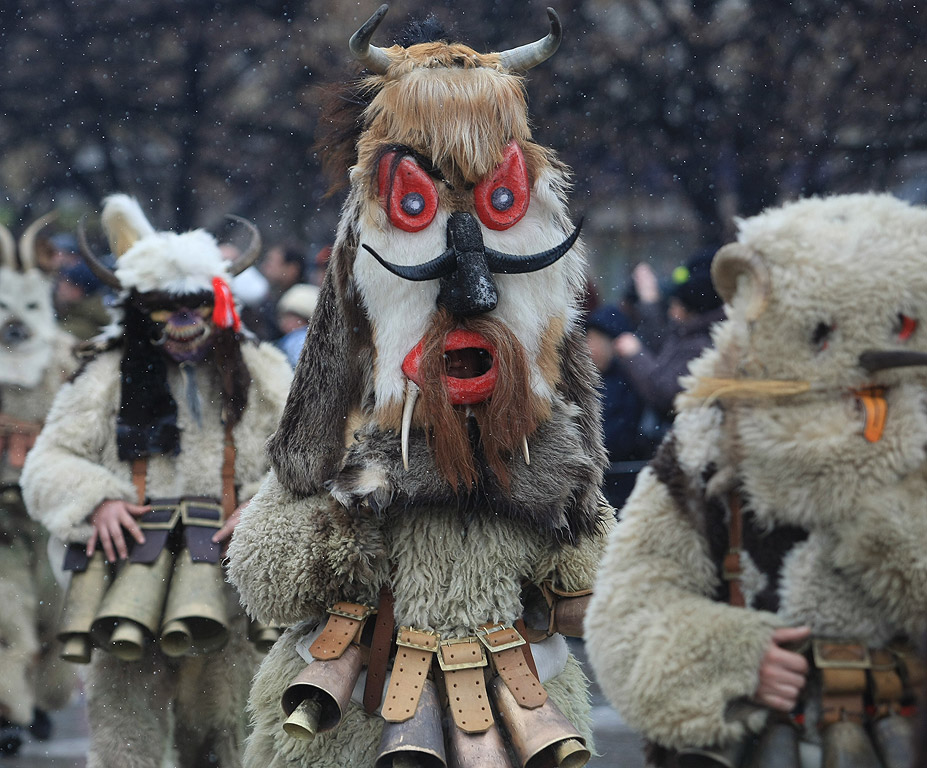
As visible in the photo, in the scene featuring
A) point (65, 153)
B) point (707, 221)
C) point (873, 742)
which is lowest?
point (873, 742)

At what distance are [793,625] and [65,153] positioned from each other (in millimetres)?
10836

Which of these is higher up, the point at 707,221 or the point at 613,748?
the point at 707,221

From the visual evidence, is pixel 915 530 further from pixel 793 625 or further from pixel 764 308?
pixel 764 308

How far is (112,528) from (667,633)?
9.31ft

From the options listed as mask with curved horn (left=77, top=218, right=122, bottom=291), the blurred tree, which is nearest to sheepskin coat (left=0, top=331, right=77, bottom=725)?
mask with curved horn (left=77, top=218, right=122, bottom=291)

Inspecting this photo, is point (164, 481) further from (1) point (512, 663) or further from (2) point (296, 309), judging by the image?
(2) point (296, 309)

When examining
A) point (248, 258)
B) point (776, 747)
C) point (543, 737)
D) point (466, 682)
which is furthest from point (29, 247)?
point (776, 747)

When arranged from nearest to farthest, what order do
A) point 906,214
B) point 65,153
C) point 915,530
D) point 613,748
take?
point 915,530, point 906,214, point 613,748, point 65,153

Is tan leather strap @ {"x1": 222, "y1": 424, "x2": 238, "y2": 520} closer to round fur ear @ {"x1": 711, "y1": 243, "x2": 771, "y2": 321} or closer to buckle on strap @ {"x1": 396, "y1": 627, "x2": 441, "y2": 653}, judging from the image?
buckle on strap @ {"x1": 396, "y1": 627, "x2": 441, "y2": 653}

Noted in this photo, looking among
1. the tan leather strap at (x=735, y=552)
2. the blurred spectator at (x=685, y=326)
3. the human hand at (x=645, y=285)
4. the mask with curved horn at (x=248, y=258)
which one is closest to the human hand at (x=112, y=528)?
the mask with curved horn at (x=248, y=258)

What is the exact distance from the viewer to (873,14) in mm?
9531

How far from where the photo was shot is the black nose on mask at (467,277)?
3.44 metres

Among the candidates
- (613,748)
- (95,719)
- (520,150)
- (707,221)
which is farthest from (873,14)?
(95,719)

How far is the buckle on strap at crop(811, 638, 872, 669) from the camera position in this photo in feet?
8.32
